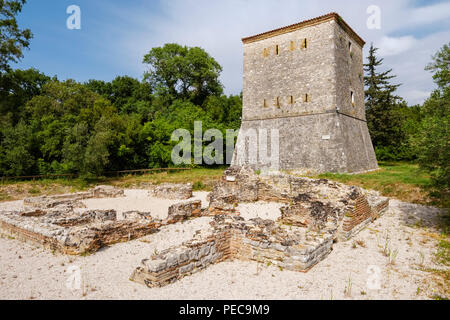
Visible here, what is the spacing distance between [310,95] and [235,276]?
17561 millimetres

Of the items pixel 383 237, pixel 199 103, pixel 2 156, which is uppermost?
pixel 199 103

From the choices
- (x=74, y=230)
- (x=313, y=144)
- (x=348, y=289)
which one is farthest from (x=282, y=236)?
(x=313, y=144)

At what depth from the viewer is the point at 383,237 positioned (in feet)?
25.6

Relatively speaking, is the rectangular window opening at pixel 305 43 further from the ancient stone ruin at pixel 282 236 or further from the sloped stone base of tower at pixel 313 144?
the ancient stone ruin at pixel 282 236

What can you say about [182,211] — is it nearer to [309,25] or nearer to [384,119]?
[309,25]

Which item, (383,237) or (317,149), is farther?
(317,149)

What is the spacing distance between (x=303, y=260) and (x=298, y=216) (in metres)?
3.74

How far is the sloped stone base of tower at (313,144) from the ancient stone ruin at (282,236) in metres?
8.27

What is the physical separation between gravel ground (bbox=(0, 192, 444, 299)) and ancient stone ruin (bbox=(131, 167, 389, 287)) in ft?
0.67

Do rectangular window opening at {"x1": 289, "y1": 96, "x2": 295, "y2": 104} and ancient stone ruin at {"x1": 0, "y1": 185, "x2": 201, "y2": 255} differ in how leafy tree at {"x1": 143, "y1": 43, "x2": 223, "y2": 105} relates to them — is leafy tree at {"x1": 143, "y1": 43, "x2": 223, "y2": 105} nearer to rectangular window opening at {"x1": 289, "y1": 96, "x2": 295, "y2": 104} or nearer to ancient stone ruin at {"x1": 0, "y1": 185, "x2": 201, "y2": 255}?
rectangular window opening at {"x1": 289, "y1": 96, "x2": 295, "y2": 104}

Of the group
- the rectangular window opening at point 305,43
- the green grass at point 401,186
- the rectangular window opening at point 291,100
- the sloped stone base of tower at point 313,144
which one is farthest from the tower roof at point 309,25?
the green grass at point 401,186

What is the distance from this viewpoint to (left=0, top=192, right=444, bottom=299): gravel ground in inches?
179

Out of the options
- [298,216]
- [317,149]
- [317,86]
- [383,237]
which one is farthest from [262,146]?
[383,237]

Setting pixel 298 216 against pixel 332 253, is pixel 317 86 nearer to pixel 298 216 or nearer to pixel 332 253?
pixel 298 216
